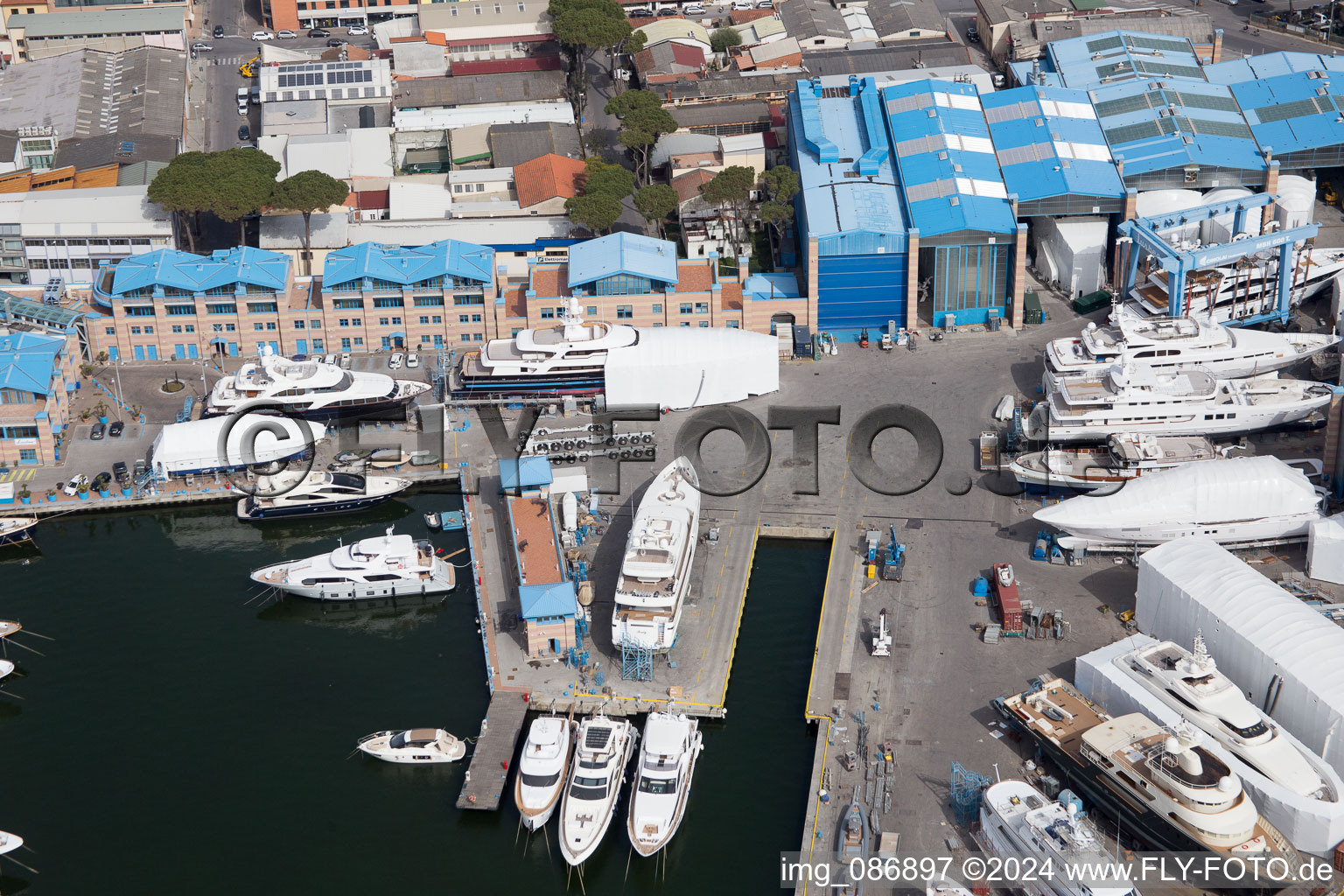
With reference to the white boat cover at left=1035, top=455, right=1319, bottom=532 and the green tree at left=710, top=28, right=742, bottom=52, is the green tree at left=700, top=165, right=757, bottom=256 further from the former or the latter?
the white boat cover at left=1035, top=455, right=1319, bottom=532

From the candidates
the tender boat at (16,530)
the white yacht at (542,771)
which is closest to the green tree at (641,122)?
the tender boat at (16,530)

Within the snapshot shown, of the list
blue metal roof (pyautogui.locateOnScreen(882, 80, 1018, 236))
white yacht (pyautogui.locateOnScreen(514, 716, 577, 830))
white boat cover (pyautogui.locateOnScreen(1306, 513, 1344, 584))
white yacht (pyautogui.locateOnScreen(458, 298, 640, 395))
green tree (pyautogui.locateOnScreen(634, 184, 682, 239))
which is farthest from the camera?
green tree (pyautogui.locateOnScreen(634, 184, 682, 239))

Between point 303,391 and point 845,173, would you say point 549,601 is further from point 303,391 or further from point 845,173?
point 845,173

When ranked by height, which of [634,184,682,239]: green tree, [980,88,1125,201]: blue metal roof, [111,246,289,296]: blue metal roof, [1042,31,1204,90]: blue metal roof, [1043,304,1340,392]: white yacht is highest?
[1042,31,1204,90]: blue metal roof

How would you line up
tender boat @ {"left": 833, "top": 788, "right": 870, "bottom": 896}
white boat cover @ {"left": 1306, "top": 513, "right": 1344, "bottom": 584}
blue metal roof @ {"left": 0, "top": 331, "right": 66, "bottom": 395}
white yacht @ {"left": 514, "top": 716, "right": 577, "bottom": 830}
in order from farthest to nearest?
1. blue metal roof @ {"left": 0, "top": 331, "right": 66, "bottom": 395}
2. white boat cover @ {"left": 1306, "top": 513, "right": 1344, "bottom": 584}
3. white yacht @ {"left": 514, "top": 716, "right": 577, "bottom": 830}
4. tender boat @ {"left": 833, "top": 788, "right": 870, "bottom": 896}

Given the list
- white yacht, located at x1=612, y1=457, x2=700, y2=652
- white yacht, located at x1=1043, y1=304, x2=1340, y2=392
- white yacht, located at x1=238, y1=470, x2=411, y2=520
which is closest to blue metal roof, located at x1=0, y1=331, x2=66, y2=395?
white yacht, located at x1=238, y1=470, x2=411, y2=520

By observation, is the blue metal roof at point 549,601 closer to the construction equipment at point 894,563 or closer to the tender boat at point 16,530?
the construction equipment at point 894,563

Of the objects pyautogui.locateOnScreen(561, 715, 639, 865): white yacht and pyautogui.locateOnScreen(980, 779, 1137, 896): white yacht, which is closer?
pyautogui.locateOnScreen(980, 779, 1137, 896): white yacht
